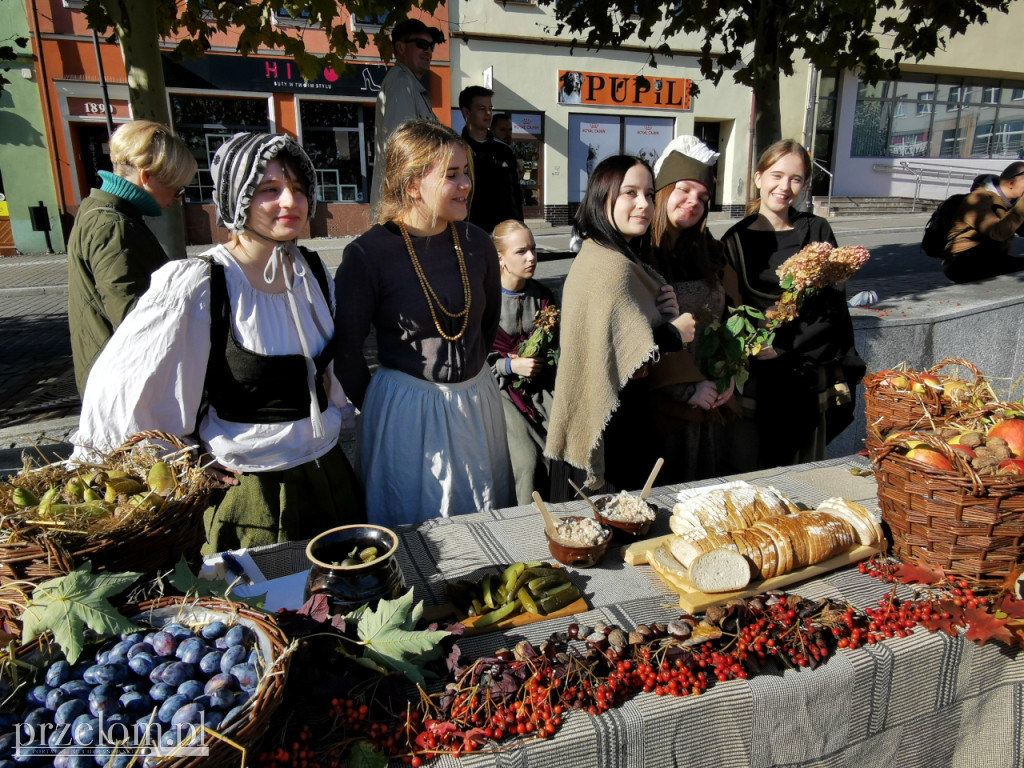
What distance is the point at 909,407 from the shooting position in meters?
1.95

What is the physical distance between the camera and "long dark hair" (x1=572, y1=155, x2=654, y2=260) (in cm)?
255

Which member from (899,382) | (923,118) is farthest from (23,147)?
(923,118)

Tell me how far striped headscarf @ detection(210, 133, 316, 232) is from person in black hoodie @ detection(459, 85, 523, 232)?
10.3 ft

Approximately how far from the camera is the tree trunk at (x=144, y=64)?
410cm

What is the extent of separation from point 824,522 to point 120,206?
2.72 meters

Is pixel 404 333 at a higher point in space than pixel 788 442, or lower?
higher

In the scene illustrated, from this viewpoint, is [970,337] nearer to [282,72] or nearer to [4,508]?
[4,508]

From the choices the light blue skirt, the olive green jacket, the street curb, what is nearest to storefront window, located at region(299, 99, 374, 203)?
the street curb

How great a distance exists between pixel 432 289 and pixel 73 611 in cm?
153

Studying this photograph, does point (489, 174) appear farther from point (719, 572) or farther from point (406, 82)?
point (719, 572)

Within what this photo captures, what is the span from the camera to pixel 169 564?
1.36 meters

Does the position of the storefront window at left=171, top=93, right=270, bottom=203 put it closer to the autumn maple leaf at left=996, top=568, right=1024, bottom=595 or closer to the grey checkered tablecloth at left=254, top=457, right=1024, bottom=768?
the grey checkered tablecloth at left=254, top=457, right=1024, bottom=768

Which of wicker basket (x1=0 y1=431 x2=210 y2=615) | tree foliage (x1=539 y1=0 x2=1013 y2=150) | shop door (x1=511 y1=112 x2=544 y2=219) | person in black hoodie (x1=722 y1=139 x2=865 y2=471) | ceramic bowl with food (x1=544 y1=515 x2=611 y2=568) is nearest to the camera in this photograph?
wicker basket (x1=0 y1=431 x2=210 y2=615)

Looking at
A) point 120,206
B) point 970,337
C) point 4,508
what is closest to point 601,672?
point 4,508
